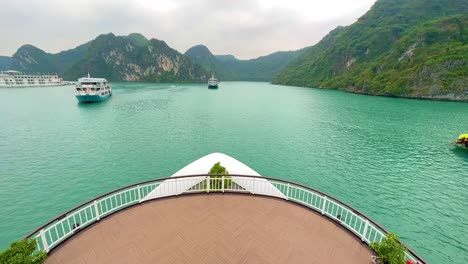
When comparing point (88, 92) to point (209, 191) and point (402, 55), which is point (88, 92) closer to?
point (209, 191)

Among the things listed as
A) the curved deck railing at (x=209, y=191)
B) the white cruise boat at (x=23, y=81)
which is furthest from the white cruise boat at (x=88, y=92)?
the white cruise boat at (x=23, y=81)

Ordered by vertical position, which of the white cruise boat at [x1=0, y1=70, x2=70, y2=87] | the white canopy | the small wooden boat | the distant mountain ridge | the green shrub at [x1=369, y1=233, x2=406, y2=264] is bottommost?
the white canopy

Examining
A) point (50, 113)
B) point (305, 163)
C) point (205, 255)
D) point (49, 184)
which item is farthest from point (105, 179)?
point (50, 113)

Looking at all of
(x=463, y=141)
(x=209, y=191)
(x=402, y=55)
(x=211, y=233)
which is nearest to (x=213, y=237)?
(x=211, y=233)

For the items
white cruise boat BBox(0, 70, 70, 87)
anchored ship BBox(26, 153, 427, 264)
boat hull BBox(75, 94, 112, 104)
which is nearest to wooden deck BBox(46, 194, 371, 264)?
anchored ship BBox(26, 153, 427, 264)

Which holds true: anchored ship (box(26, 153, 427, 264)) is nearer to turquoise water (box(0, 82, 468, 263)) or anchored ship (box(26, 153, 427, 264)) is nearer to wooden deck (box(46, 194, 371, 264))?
wooden deck (box(46, 194, 371, 264))

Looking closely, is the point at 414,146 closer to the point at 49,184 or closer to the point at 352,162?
the point at 352,162

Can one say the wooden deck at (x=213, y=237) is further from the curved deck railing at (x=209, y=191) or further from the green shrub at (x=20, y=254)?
the green shrub at (x=20, y=254)
